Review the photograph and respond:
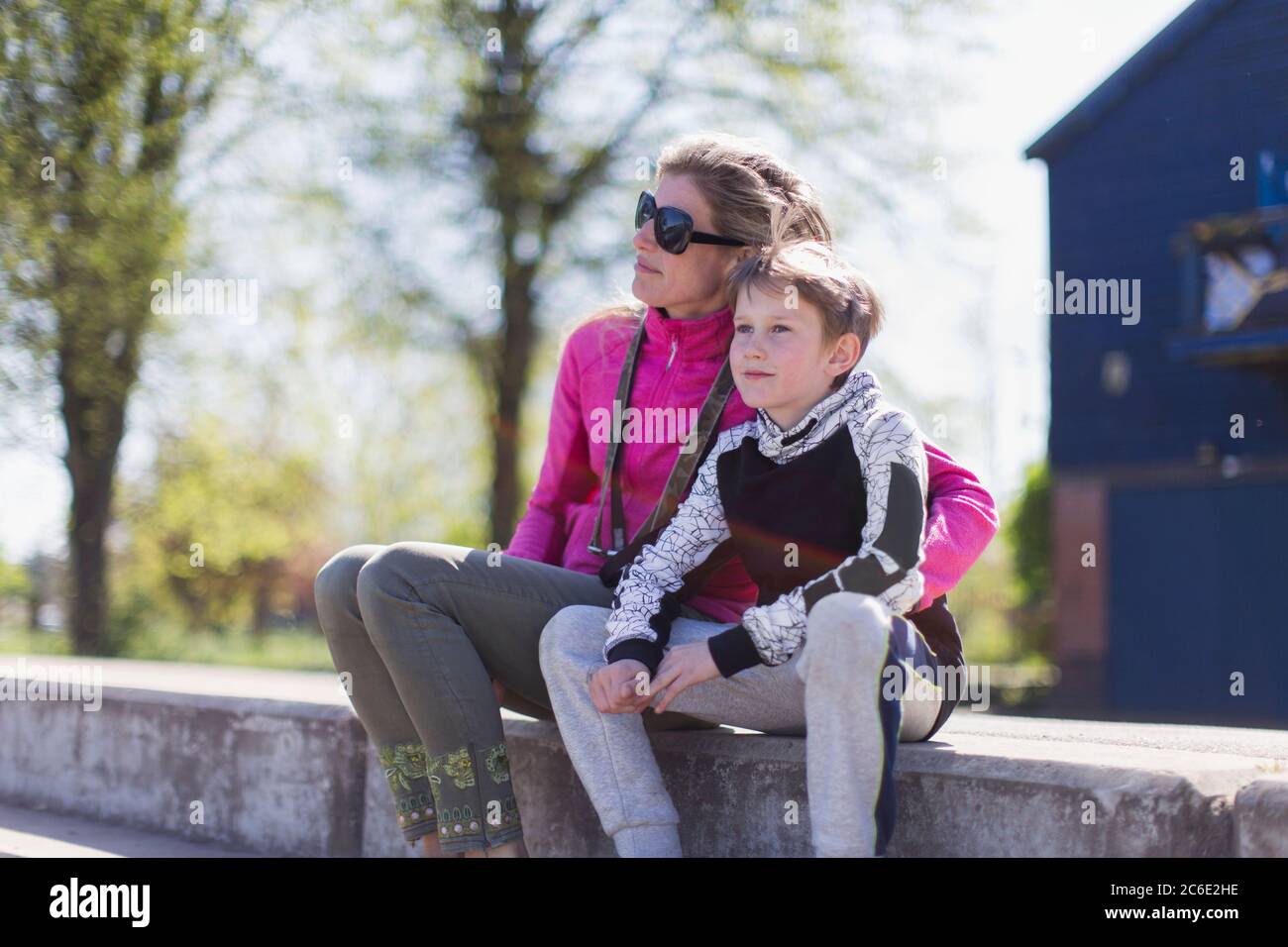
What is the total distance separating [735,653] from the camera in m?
2.51

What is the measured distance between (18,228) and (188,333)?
2.86m

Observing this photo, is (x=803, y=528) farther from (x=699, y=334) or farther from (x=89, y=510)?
(x=89, y=510)

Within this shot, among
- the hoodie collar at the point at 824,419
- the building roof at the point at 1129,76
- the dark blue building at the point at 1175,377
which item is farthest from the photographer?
the building roof at the point at 1129,76

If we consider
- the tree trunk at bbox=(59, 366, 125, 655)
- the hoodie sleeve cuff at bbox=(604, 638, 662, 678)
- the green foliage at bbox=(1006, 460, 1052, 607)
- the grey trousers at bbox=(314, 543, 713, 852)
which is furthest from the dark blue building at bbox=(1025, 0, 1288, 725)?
the hoodie sleeve cuff at bbox=(604, 638, 662, 678)

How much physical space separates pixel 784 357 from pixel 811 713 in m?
0.72

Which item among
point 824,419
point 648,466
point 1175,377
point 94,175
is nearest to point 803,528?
point 824,419

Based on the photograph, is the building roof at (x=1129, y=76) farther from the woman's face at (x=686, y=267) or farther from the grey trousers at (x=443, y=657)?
the grey trousers at (x=443, y=657)

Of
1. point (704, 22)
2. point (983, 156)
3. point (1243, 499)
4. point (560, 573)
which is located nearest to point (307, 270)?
point (704, 22)

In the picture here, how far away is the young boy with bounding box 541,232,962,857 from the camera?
2.40m

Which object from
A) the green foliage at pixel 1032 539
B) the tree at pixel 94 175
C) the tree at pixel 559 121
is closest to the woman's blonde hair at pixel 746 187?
the tree at pixel 94 175

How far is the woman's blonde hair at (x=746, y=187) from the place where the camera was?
314 cm

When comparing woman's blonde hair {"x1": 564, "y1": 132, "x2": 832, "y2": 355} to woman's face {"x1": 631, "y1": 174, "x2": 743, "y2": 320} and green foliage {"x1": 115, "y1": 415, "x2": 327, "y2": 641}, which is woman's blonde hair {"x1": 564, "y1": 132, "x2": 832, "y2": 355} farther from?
green foliage {"x1": 115, "y1": 415, "x2": 327, "y2": 641}

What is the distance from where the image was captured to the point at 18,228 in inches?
408

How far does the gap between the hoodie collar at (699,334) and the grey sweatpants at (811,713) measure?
67cm
